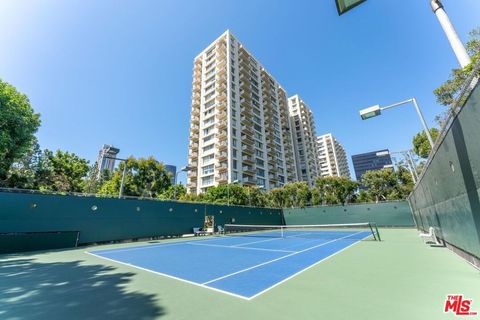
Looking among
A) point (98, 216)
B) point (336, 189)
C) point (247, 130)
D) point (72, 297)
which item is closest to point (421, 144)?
point (336, 189)

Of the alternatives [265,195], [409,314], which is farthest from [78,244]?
[265,195]

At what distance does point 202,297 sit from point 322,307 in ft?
7.08

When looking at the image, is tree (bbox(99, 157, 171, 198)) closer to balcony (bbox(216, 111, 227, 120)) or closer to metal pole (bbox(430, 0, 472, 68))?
balcony (bbox(216, 111, 227, 120))

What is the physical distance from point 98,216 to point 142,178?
48.0 ft

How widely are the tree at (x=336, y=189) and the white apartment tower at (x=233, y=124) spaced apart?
14573mm

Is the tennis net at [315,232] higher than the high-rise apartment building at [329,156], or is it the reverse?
the high-rise apartment building at [329,156]

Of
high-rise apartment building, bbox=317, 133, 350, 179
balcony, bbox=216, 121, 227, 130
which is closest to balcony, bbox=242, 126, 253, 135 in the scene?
balcony, bbox=216, 121, 227, 130

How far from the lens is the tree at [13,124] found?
566 inches

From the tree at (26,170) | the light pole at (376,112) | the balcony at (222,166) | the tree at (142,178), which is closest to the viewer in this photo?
the light pole at (376,112)

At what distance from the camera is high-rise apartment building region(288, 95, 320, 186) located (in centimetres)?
7412

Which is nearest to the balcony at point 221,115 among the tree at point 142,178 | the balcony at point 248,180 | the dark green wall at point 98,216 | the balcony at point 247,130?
the balcony at point 247,130

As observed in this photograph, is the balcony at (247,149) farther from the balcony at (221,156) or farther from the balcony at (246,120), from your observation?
the balcony at (246,120)

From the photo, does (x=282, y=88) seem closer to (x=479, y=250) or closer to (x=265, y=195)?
(x=265, y=195)

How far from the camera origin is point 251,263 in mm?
7168
